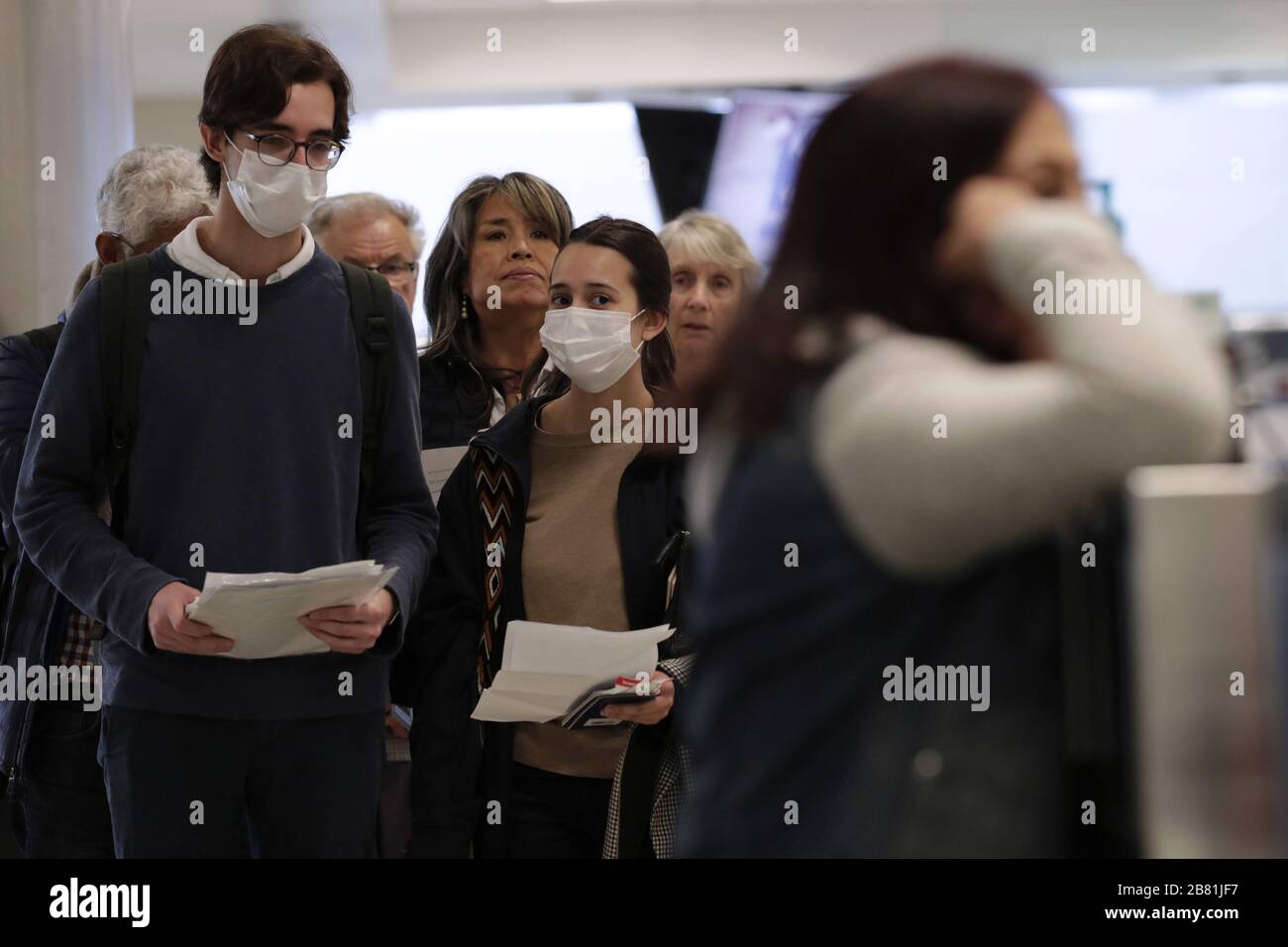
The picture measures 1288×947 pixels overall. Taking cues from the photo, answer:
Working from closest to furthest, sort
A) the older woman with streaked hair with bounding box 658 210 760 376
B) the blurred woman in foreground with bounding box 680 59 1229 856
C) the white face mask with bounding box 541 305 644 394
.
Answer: the blurred woman in foreground with bounding box 680 59 1229 856 < the white face mask with bounding box 541 305 644 394 < the older woman with streaked hair with bounding box 658 210 760 376

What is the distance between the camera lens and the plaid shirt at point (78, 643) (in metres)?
2.41

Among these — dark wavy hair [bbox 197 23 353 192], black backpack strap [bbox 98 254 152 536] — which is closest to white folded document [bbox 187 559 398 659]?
black backpack strap [bbox 98 254 152 536]

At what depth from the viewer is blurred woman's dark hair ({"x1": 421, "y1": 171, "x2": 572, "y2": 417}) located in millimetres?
3111

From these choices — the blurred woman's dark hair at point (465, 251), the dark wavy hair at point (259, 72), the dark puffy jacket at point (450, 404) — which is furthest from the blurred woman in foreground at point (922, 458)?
the blurred woman's dark hair at point (465, 251)

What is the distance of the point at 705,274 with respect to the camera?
132 inches

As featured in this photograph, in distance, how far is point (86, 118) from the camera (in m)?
3.55

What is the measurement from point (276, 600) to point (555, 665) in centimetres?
54

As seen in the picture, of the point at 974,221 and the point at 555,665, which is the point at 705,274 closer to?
the point at 555,665

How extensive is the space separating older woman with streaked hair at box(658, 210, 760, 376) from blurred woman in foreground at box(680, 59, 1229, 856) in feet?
7.67

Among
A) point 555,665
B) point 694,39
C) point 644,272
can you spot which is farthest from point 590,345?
point 694,39

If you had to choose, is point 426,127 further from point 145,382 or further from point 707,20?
point 145,382

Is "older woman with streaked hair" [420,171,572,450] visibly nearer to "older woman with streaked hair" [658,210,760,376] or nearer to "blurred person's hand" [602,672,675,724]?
"older woman with streaked hair" [658,210,760,376]

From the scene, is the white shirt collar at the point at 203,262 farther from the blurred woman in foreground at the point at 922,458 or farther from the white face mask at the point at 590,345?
the blurred woman in foreground at the point at 922,458
